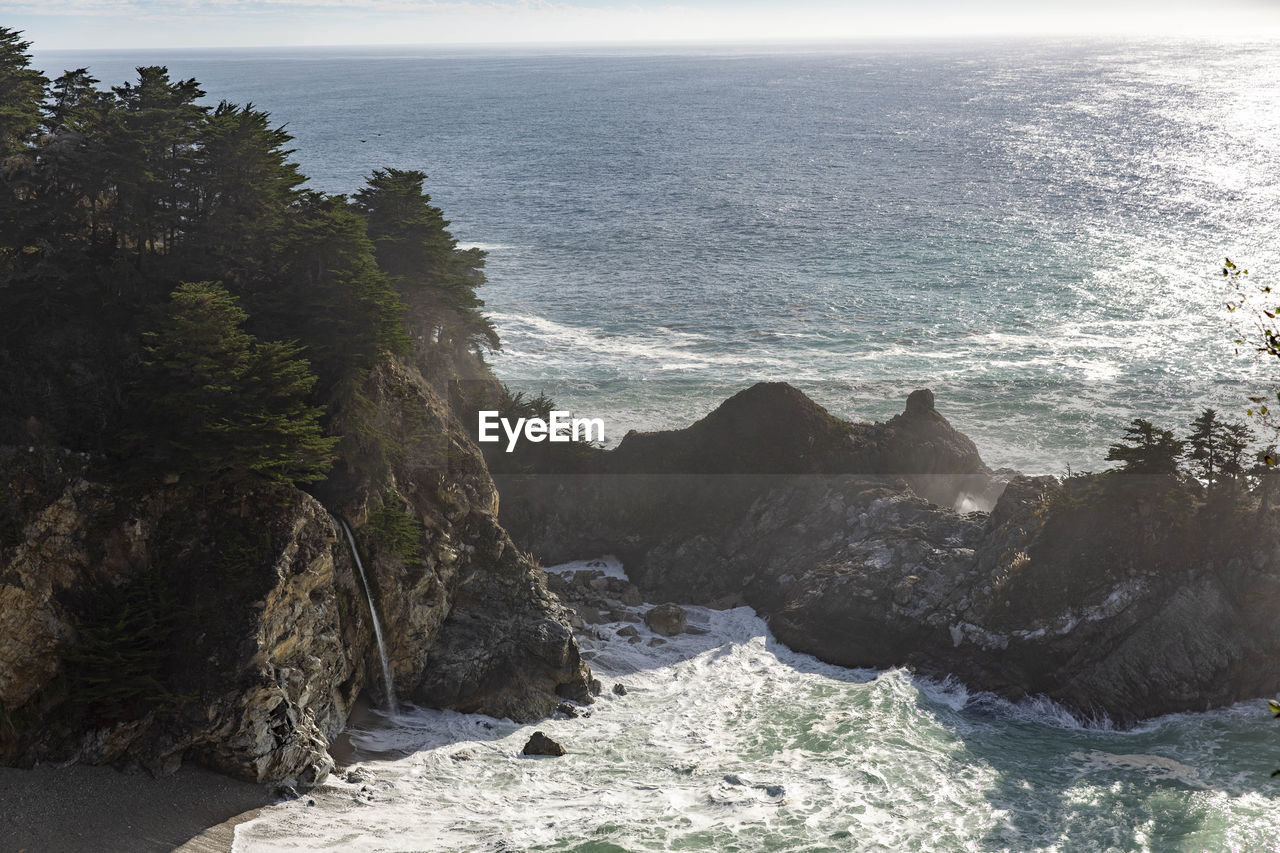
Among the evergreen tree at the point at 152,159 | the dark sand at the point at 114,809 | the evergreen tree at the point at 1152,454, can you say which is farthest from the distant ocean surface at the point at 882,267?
the dark sand at the point at 114,809

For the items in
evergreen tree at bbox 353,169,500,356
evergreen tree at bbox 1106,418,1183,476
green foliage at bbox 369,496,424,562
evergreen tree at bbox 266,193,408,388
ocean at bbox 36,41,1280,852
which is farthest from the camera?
evergreen tree at bbox 353,169,500,356

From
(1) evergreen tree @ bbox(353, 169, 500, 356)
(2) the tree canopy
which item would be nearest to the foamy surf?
(2) the tree canopy

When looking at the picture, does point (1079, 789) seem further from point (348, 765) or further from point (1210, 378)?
point (1210, 378)

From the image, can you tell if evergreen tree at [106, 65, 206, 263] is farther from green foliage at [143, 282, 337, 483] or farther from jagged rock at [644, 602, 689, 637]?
jagged rock at [644, 602, 689, 637]

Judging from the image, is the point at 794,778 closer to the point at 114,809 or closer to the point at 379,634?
the point at 379,634

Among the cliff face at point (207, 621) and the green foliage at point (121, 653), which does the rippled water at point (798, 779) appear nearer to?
the cliff face at point (207, 621)

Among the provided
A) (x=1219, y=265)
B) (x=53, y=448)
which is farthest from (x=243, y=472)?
(x=1219, y=265)
